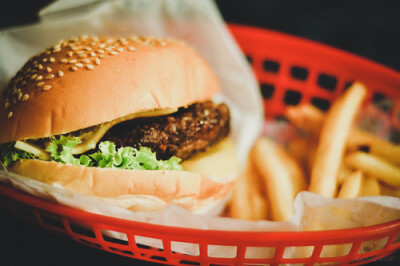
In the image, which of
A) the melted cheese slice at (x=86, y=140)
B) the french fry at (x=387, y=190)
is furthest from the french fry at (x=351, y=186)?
the melted cheese slice at (x=86, y=140)

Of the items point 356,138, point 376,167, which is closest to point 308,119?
point 356,138

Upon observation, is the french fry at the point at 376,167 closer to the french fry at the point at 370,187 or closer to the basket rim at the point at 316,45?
the french fry at the point at 370,187

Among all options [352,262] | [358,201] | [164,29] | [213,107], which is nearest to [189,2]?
[164,29]

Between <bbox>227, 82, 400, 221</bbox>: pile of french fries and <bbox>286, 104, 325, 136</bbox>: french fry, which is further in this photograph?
<bbox>286, 104, 325, 136</bbox>: french fry

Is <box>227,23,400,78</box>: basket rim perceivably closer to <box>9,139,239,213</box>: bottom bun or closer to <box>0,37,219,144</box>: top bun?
<box>0,37,219,144</box>: top bun

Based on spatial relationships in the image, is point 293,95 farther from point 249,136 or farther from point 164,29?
point 164,29

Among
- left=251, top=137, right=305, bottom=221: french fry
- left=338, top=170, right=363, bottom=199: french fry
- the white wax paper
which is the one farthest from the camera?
left=251, top=137, right=305, bottom=221: french fry

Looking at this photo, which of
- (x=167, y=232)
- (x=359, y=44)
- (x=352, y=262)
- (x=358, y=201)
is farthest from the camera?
(x=359, y=44)

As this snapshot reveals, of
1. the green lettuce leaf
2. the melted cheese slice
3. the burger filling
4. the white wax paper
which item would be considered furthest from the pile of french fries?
the melted cheese slice
